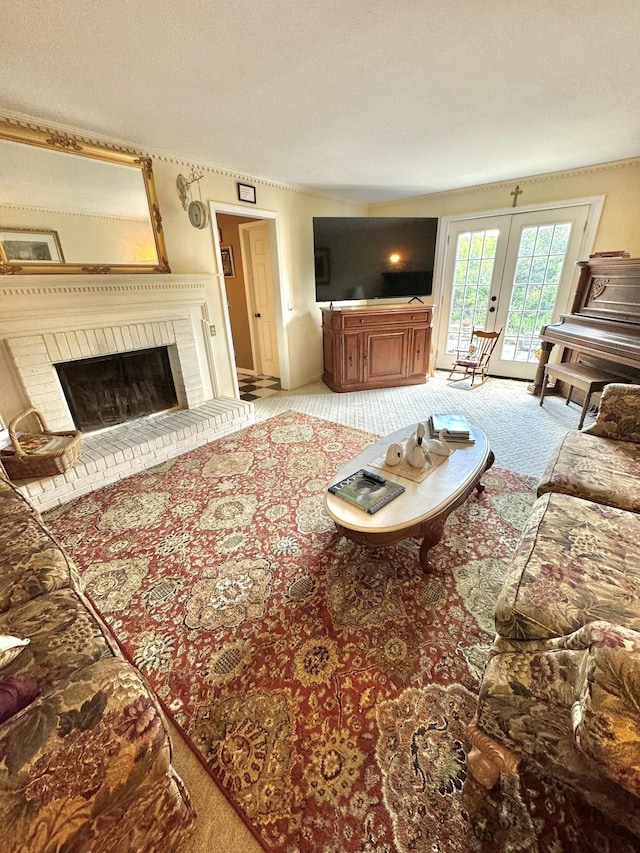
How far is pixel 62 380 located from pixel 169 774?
9.18ft

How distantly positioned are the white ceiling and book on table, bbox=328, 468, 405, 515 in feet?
6.57

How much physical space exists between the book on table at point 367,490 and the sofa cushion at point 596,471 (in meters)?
0.74

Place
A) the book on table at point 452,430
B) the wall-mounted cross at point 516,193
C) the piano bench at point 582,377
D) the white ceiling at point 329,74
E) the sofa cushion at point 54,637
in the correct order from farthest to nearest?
the wall-mounted cross at point 516,193 < the piano bench at point 582,377 < the book on table at point 452,430 < the white ceiling at point 329,74 < the sofa cushion at point 54,637

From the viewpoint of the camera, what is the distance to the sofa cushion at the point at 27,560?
1146mm

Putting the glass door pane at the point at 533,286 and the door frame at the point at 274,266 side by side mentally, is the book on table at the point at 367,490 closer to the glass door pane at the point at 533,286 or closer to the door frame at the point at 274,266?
the door frame at the point at 274,266

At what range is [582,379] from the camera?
10.3 ft

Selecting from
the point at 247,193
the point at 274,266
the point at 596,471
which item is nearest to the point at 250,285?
the point at 274,266

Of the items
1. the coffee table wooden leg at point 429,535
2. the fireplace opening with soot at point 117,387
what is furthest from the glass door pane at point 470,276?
the coffee table wooden leg at point 429,535

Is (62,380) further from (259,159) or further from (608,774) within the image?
(608,774)

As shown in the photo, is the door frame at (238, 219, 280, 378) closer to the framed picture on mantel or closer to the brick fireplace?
the framed picture on mantel

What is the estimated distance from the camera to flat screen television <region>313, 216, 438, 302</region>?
4.30 meters

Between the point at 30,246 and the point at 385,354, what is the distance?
3.61 metres

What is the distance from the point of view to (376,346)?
447cm

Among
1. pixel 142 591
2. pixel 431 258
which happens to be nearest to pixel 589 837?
pixel 142 591
